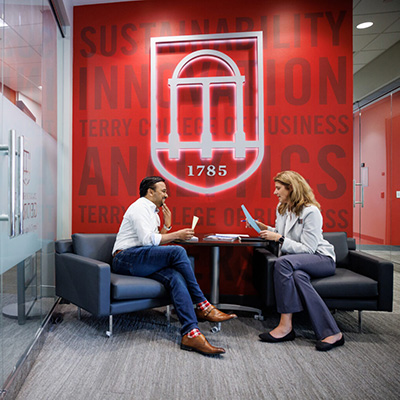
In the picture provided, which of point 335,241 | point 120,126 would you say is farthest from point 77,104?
point 335,241

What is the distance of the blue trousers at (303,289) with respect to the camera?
2266 millimetres

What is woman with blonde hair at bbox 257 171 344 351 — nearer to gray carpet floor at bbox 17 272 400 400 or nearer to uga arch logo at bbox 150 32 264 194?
gray carpet floor at bbox 17 272 400 400

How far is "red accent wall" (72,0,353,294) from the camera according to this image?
125 inches

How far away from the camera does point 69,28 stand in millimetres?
3326

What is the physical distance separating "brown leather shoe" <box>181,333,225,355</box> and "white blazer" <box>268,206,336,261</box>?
97 cm

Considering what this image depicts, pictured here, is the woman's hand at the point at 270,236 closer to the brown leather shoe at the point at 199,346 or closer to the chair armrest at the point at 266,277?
the chair armrest at the point at 266,277

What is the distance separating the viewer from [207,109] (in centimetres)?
324

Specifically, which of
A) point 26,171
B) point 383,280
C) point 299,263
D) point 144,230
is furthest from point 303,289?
point 26,171

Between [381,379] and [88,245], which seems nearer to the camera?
[381,379]

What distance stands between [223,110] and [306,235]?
160 cm

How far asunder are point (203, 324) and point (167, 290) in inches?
21.1

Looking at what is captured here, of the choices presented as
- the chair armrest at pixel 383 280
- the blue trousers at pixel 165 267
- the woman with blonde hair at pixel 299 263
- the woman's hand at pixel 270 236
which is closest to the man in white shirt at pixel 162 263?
the blue trousers at pixel 165 267

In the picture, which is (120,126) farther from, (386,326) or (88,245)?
(386,326)

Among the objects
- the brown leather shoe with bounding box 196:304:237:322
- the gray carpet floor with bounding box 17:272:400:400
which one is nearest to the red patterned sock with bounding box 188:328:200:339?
the gray carpet floor with bounding box 17:272:400:400
